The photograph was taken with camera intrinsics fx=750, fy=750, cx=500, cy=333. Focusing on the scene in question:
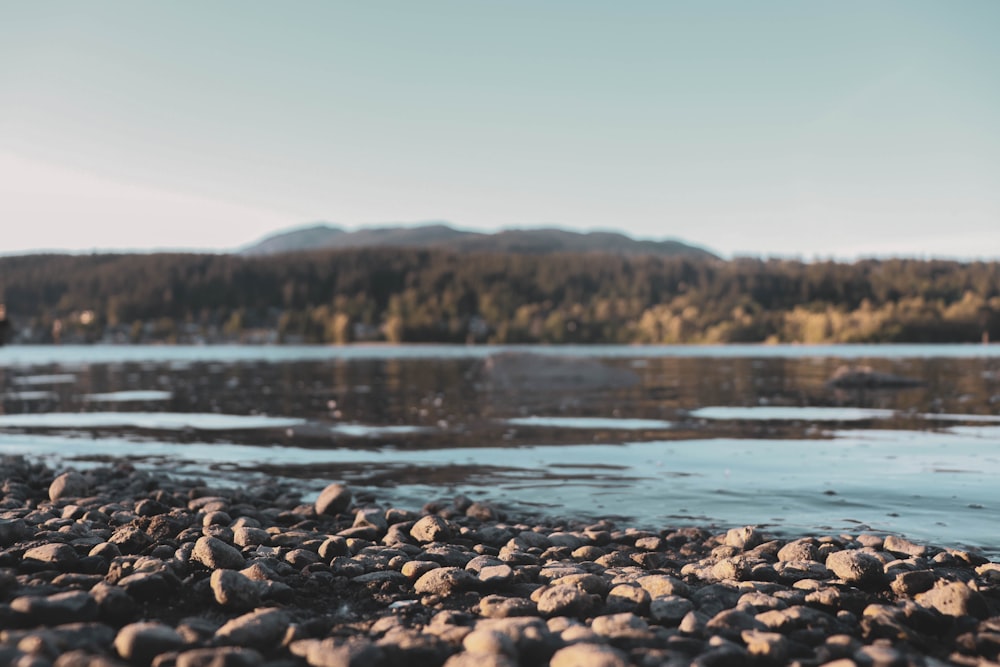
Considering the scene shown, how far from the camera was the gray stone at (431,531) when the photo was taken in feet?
27.8

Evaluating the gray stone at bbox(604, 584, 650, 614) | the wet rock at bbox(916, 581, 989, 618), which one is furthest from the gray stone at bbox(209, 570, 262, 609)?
the wet rock at bbox(916, 581, 989, 618)

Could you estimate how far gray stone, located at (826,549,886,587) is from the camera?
6660mm

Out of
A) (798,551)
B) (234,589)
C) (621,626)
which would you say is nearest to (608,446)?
(798,551)

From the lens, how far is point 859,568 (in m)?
6.71

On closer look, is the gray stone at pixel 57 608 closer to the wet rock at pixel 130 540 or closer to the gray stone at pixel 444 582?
the wet rock at pixel 130 540

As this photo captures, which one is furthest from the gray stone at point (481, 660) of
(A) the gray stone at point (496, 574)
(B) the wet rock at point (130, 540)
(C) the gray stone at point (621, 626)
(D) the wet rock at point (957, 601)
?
(B) the wet rock at point (130, 540)

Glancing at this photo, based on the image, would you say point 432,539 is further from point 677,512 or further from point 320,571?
point 677,512

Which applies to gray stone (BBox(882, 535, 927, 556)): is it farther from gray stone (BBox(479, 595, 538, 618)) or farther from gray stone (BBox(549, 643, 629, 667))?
gray stone (BBox(549, 643, 629, 667))

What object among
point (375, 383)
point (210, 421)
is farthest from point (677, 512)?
point (375, 383)

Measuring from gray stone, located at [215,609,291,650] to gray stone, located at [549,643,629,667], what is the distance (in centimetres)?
191

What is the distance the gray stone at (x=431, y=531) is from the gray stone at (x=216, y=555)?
2.15 m

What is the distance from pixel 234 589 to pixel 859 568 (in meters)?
5.38

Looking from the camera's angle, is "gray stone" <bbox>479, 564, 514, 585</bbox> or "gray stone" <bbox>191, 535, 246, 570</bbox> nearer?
"gray stone" <bbox>479, 564, 514, 585</bbox>

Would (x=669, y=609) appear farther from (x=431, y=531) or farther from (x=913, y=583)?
(x=431, y=531)
